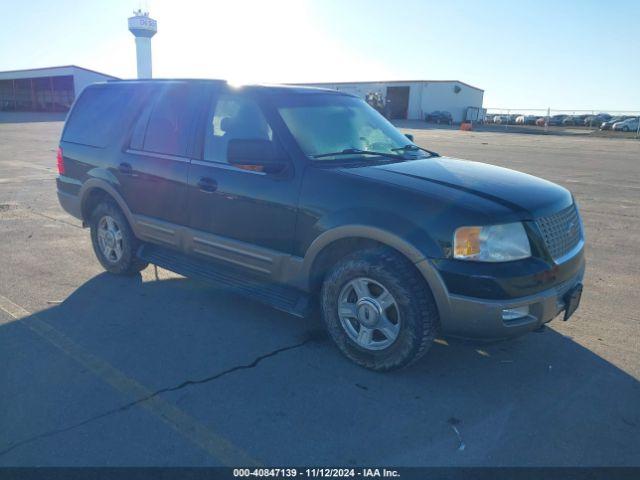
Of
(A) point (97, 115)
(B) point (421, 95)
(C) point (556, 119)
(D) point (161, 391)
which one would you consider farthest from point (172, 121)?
(B) point (421, 95)

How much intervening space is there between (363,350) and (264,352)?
747 mm

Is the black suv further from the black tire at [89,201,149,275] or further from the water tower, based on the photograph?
the water tower

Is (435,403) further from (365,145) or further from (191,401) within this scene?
(365,145)

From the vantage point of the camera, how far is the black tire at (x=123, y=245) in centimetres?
524

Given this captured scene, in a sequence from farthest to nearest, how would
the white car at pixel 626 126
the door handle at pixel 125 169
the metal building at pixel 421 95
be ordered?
1. the metal building at pixel 421 95
2. the white car at pixel 626 126
3. the door handle at pixel 125 169

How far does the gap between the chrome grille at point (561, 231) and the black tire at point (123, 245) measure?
3.78 meters

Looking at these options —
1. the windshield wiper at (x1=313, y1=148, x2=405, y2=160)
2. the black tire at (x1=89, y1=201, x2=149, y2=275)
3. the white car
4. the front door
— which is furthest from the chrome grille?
the white car

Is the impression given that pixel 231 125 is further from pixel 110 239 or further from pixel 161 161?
pixel 110 239

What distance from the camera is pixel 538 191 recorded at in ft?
11.9

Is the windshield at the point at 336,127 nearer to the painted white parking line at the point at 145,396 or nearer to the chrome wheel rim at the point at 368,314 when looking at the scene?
the chrome wheel rim at the point at 368,314

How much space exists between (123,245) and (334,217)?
2.73m

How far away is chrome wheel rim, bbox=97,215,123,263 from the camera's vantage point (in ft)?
17.6

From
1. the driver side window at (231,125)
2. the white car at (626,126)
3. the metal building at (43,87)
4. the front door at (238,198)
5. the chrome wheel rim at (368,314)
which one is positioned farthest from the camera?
the metal building at (43,87)

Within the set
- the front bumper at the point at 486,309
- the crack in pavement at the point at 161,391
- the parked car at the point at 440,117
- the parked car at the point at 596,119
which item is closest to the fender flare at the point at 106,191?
the crack in pavement at the point at 161,391
